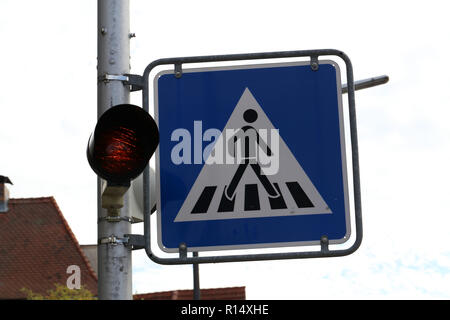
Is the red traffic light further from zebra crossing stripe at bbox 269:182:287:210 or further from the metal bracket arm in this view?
zebra crossing stripe at bbox 269:182:287:210

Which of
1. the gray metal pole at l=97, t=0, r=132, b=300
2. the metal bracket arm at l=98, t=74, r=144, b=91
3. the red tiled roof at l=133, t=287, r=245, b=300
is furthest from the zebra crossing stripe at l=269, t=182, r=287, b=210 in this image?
the red tiled roof at l=133, t=287, r=245, b=300

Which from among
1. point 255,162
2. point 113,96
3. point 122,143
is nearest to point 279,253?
point 255,162

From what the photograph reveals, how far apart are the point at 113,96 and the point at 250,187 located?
741 millimetres

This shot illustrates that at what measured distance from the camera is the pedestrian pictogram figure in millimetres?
3711

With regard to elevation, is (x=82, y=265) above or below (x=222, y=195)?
above

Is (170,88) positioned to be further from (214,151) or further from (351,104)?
(351,104)

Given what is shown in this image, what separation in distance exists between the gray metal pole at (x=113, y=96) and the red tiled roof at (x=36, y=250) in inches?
988

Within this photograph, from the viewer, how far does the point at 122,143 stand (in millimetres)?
3359

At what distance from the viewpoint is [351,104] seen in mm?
3773

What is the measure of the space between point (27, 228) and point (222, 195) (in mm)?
28258

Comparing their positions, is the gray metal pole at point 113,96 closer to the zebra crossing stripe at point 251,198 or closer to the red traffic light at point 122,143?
the red traffic light at point 122,143

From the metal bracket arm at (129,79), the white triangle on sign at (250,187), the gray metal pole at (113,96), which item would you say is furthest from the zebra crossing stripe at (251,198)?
the metal bracket arm at (129,79)

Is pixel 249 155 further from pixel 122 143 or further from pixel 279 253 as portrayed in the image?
pixel 122 143
